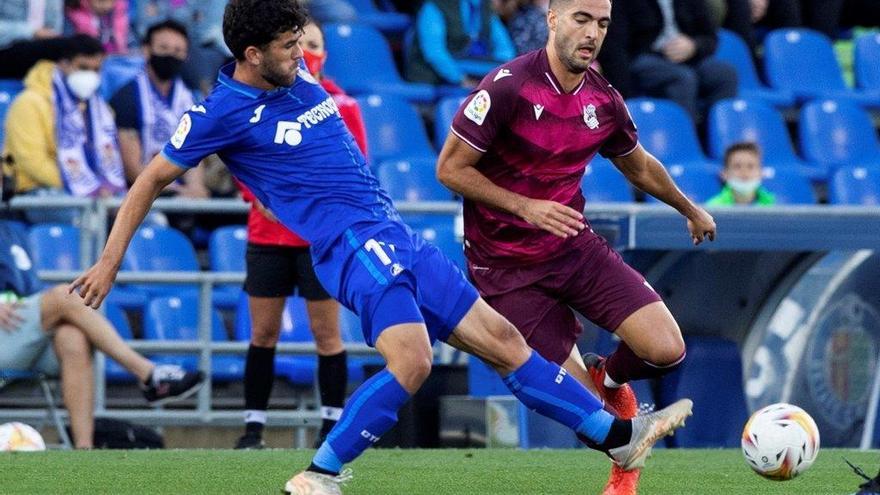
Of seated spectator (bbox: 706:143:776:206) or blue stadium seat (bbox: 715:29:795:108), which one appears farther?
blue stadium seat (bbox: 715:29:795:108)

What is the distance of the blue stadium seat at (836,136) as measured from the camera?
14438 mm

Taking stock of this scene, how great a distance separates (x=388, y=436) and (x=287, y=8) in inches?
167

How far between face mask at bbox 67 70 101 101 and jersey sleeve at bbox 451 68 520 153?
16.7 ft

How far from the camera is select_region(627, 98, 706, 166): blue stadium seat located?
1363cm

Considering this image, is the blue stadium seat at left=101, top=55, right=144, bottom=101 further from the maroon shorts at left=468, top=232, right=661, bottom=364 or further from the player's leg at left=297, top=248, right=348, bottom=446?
the maroon shorts at left=468, top=232, right=661, bottom=364

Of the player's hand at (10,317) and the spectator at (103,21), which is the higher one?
the spectator at (103,21)

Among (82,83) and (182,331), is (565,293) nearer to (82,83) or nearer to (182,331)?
(182,331)

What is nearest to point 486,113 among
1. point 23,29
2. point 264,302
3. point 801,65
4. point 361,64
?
point 264,302

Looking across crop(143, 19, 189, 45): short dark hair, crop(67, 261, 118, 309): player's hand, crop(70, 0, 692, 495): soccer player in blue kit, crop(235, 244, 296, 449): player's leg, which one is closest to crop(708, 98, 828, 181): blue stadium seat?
crop(143, 19, 189, 45): short dark hair

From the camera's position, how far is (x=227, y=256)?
38.0ft

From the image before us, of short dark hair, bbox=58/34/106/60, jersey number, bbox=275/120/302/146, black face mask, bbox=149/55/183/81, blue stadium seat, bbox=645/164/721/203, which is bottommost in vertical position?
blue stadium seat, bbox=645/164/721/203

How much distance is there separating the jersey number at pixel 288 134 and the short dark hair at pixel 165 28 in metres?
5.82

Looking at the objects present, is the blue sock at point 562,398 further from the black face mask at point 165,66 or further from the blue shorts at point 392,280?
the black face mask at point 165,66

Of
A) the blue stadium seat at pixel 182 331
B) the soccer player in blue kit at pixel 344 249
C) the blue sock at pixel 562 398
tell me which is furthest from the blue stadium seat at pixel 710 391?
the blue sock at pixel 562 398
